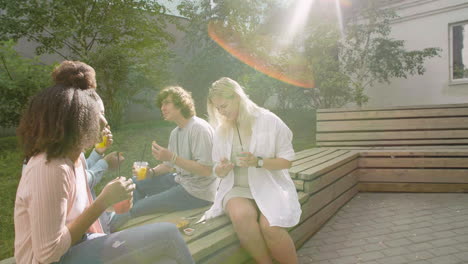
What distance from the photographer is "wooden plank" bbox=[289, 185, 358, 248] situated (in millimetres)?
3314

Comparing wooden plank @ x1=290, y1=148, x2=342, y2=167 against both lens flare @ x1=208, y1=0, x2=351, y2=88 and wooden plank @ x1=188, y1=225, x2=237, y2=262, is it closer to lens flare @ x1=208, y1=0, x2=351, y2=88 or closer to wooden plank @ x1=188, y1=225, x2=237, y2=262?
wooden plank @ x1=188, y1=225, x2=237, y2=262

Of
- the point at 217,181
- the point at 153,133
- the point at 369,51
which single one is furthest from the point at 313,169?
the point at 369,51

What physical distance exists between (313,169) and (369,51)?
776 cm

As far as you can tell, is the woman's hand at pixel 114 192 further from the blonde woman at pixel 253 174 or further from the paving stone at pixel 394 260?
the paving stone at pixel 394 260

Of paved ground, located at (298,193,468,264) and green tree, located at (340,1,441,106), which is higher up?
green tree, located at (340,1,441,106)

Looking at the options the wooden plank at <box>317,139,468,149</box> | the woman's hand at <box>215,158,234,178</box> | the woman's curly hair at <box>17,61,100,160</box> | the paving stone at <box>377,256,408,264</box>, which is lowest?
the paving stone at <box>377,256,408,264</box>

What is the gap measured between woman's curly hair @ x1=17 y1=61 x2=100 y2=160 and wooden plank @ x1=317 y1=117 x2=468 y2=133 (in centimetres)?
502

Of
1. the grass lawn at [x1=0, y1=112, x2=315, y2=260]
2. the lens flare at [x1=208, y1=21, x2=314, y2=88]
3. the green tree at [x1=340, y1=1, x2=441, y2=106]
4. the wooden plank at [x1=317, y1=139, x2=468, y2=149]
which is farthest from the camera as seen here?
the green tree at [x1=340, y1=1, x2=441, y2=106]

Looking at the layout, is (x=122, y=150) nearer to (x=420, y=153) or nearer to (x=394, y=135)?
(x=394, y=135)

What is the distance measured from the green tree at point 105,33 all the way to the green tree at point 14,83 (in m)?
1.52

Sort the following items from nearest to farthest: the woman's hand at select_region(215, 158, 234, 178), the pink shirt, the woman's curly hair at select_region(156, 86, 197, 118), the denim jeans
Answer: the pink shirt → the woman's hand at select_region(215, 158, 234, 178) → the denim jeans → the woman's curly hair at select_region(156, 86, 197, 118)

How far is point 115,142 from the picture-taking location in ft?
24.3

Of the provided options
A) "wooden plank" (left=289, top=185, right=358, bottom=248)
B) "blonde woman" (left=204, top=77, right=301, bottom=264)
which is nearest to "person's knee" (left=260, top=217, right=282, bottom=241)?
"blonde woman" (left=204, top=77, right=301, bottom=264)

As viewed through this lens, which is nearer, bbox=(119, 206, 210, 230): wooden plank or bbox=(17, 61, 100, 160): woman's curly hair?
bbox=(17, 61, 100, 160): woman's curly hair
